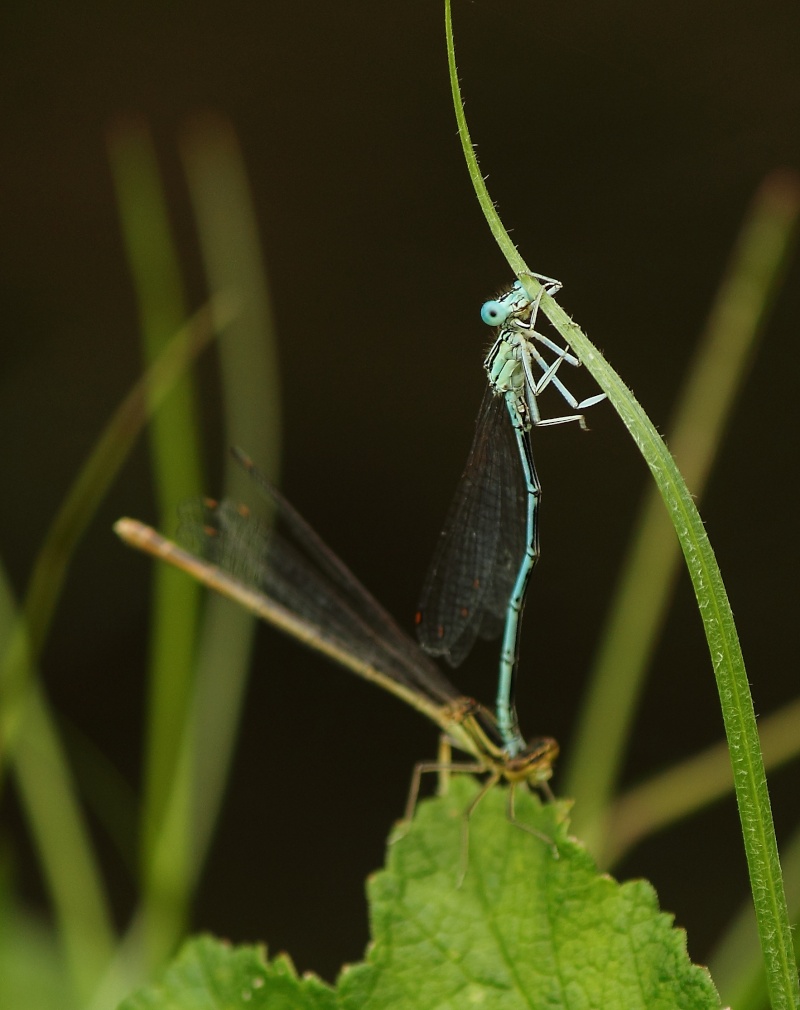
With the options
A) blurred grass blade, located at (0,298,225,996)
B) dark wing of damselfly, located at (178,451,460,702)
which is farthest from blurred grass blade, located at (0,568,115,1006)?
dark wing of damselfly, located at (178,451,460,702)

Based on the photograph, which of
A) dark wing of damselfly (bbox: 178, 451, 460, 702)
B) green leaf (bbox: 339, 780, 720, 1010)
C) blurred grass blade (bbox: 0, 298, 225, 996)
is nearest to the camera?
green leaf (bbox: 339, 780, 720, 1010)

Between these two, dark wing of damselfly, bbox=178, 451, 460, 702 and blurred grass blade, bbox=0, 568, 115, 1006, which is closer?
dark wing of damselfly, bbox=178, 451, 460, 702

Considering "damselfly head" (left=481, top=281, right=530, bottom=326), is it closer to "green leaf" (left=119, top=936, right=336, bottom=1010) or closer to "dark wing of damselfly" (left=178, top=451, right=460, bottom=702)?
"dark wing of damselfly" (left=178, top=451, right=460, bottom=702)

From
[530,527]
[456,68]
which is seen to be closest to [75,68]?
[530,527]

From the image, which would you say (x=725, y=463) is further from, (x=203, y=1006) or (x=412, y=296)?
(x=203, y=1006)

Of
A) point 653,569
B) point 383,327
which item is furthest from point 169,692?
point 383,327

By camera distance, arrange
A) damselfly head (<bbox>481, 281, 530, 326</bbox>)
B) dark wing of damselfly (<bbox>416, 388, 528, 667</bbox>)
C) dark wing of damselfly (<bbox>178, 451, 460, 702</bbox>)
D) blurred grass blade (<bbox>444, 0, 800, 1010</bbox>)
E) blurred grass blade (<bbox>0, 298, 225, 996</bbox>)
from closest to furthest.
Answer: blurred grass blade (<bbox>444, 0, 800, 1010</bbox>), damselfly head (<bbox>481, 281, 530, 326</bbox>), dark wing of damselfly (<bbox>416, 388, 528, 667</bbox>), blurred grass blade (<bbox>0, 298, 225, 996</bbox>), dark wing of damselfly (<bbox>178, 451, 460, 702</bbox>)

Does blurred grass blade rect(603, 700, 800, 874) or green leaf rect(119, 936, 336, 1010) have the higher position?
blurred grass blade rect(603, 700, 800, 874)
